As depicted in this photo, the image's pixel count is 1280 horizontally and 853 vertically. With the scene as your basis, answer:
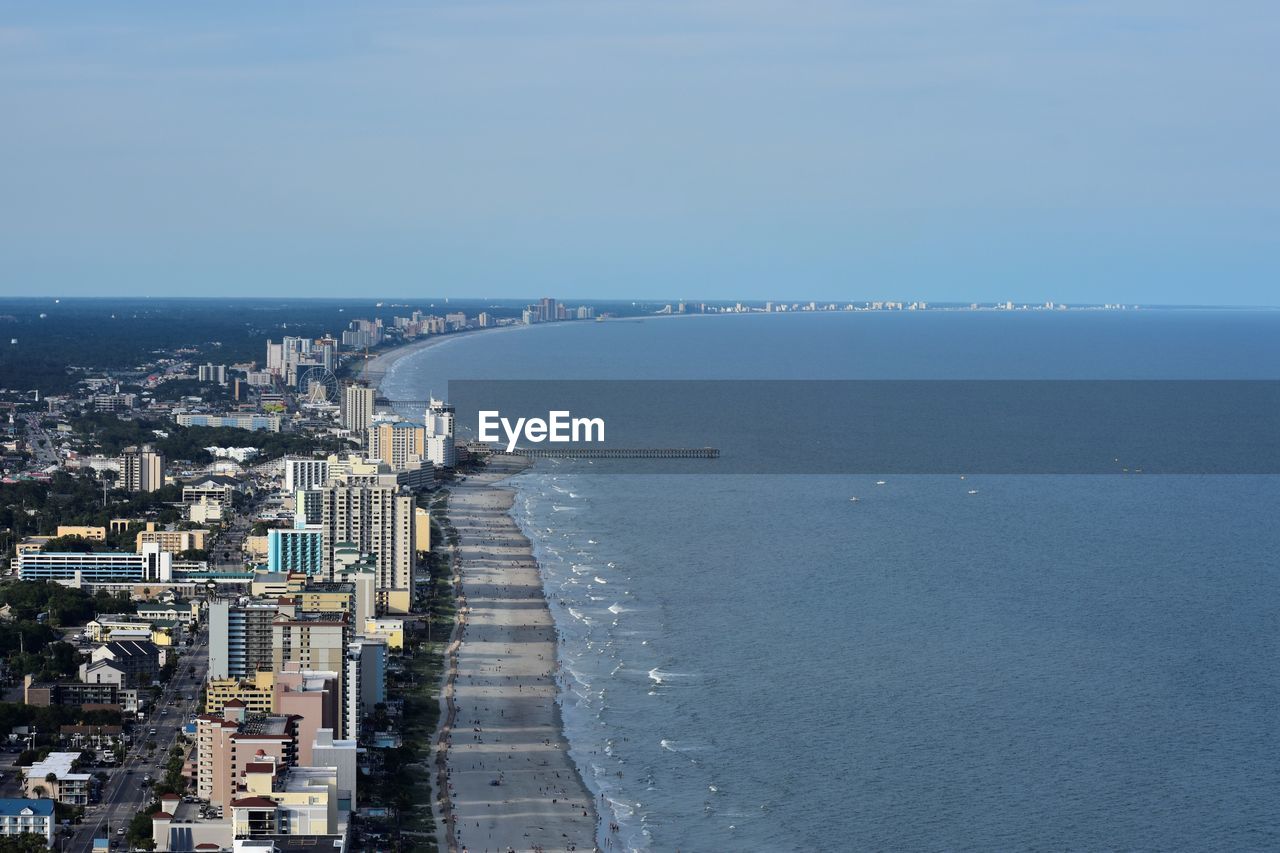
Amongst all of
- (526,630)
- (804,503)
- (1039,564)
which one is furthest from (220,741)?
(804,503)

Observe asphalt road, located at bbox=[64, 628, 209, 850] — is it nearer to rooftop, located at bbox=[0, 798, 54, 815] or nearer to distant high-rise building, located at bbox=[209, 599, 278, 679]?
rooftop, located at bbox=[0, 798, 54, 815]

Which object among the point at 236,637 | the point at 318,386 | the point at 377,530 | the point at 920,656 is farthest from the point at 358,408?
the point at 920,656

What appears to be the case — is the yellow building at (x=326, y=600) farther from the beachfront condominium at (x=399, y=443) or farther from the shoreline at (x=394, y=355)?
the shoreline at (x=394, y=355)

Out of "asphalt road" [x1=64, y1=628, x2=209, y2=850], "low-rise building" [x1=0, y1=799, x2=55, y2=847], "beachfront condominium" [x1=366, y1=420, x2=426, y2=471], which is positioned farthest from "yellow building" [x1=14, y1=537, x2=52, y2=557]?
"low-rise building" [x1=0, y1=799, x2=55, y2=847]

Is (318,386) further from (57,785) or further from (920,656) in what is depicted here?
(57,785)

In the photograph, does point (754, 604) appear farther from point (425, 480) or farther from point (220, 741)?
point (425, 480)

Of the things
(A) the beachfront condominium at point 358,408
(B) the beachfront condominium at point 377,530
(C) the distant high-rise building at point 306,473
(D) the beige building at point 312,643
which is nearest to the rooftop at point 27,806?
(D) the beige building at point 312,643
